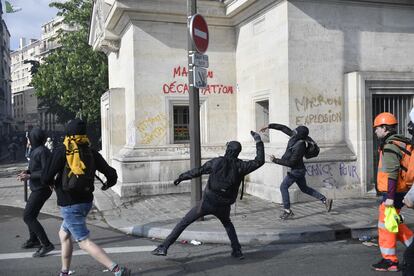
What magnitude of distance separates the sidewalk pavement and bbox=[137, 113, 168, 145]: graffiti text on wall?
1423mm

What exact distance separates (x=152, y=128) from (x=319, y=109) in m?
3.82

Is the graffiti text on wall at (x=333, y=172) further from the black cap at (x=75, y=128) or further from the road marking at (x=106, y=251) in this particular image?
the black cap at (x=75, y=128)

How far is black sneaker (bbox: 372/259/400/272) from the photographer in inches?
187

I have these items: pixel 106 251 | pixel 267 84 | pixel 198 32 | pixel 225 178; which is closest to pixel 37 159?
pixel 106 251

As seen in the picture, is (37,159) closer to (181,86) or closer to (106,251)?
(106,251)

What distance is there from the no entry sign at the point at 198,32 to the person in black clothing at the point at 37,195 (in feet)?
8.64

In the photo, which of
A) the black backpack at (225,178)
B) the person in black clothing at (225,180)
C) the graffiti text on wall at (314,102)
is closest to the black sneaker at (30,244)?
the person in black clothing at (225,180)

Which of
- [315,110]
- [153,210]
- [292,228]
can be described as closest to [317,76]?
[315,110]

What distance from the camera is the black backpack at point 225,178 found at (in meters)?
5.00

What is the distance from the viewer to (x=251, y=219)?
23.7 feet

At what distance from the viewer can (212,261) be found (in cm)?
529

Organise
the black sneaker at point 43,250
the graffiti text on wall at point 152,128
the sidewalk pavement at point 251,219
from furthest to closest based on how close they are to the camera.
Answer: the graffiti text on wall at point 152,128
the sidewalk pavement at point 251,219
the black sneaker at point 43,250

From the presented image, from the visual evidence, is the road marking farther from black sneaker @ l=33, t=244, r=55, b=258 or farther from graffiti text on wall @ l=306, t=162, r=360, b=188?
graffiti text on wall @ l=306, t=162, r=360, b=188

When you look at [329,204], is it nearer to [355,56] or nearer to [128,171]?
[355,56]
